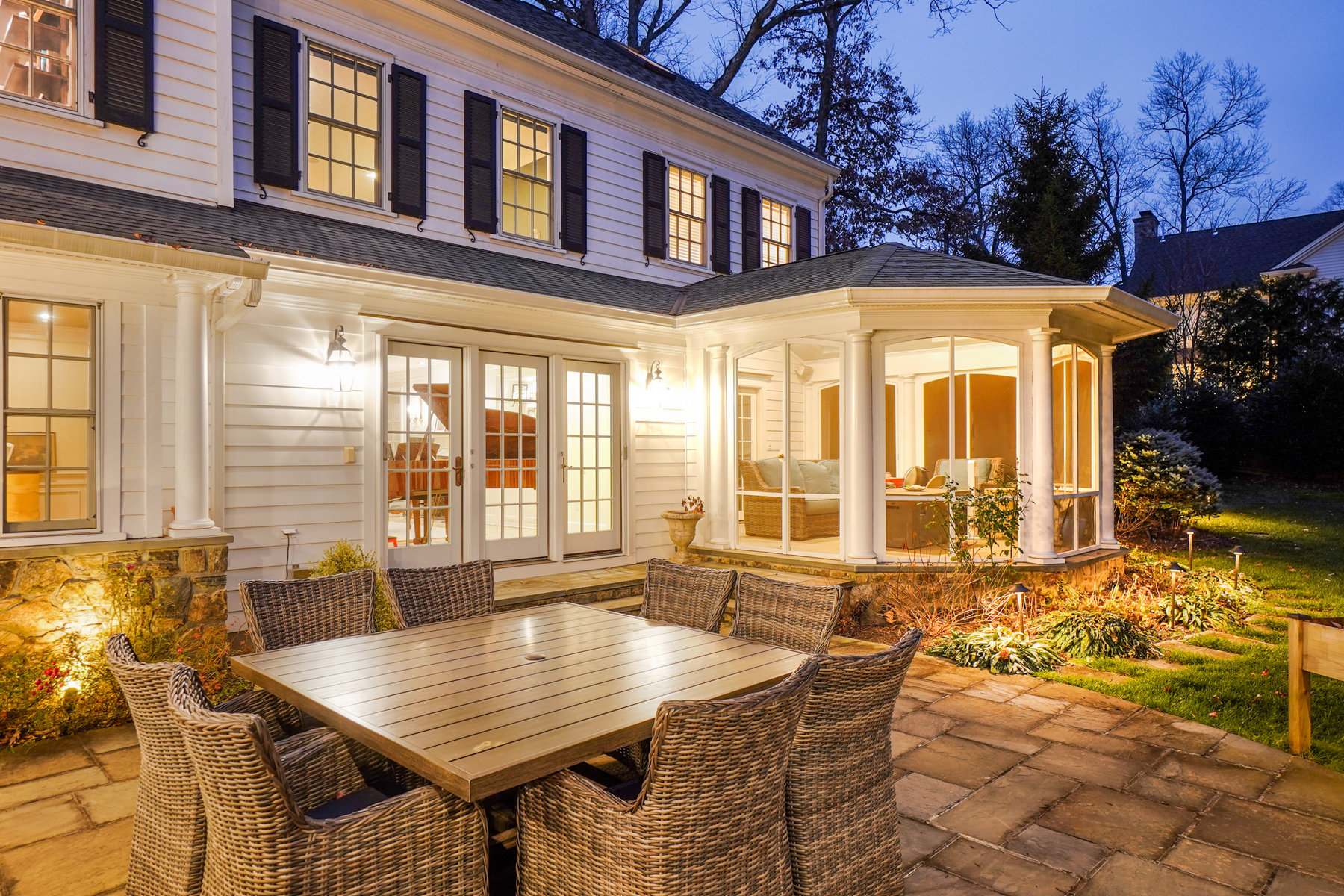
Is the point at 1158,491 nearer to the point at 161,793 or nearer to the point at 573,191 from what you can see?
the point at 573,191

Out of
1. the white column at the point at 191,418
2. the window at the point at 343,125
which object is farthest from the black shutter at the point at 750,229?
the white column at the point at 191,418

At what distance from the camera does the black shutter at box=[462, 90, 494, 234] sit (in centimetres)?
774

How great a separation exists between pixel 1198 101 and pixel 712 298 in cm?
2492

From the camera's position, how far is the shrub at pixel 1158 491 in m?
10.6

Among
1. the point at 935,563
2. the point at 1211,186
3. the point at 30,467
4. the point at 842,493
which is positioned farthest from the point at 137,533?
the point at 1211,186

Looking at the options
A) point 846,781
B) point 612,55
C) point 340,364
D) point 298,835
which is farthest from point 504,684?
point 612,55

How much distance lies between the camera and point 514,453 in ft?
23.7

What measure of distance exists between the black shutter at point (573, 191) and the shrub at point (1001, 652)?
5445 millimetres

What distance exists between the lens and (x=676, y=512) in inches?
305

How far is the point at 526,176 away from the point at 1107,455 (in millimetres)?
6495

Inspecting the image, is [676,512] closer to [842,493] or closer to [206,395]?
[842,493]

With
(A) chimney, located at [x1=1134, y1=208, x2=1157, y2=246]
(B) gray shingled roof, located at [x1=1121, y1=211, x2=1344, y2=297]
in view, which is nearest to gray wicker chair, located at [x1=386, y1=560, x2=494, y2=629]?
(B) gray shingled roof, located at [x1=1121, y1=211, x2=1344, y2=297]

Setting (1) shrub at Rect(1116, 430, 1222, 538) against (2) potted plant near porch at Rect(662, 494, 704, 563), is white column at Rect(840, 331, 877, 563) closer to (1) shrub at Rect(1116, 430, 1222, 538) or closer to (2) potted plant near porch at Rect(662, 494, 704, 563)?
(2) potted plant near porch at Rect(662, 494, 704, 563)

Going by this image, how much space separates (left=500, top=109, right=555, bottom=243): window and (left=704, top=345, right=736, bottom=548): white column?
90.8 inches
